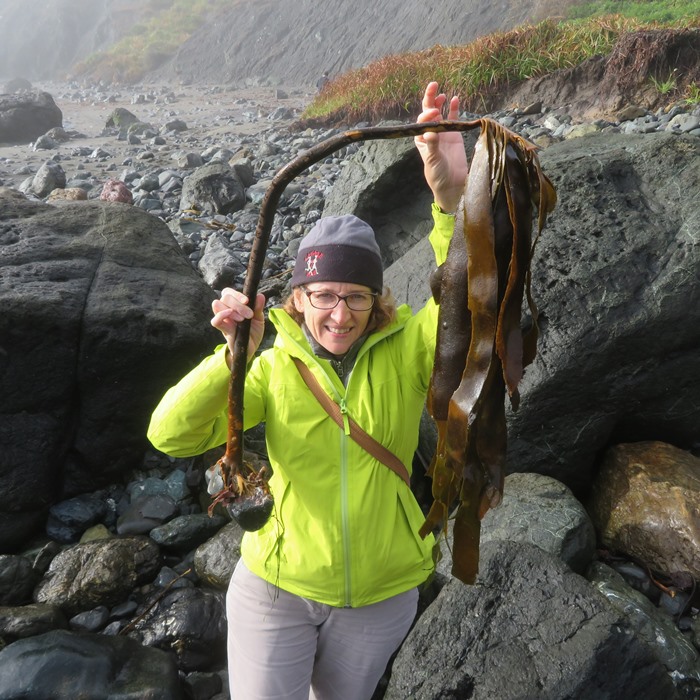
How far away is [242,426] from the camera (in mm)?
2277

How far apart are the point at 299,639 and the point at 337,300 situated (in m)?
1.30

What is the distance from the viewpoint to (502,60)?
12555mm

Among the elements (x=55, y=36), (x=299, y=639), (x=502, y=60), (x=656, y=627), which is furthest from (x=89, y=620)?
(x=55, y=36)

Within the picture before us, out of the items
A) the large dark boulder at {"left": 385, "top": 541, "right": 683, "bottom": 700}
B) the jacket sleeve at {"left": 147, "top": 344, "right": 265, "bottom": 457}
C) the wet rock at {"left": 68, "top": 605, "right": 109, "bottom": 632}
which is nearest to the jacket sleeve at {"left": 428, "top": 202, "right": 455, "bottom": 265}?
the jacket sleeve at {"left": 147, "top": 344, "right": 265, "bottom": 457}

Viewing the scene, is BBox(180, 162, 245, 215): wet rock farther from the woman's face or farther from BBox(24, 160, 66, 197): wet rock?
the woman's face

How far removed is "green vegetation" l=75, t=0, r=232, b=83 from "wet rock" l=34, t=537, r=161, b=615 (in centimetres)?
4082

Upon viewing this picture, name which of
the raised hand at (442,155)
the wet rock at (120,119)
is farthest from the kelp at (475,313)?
the wet rock at (120,119)

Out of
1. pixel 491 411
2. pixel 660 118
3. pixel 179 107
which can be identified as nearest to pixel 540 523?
pixel 491 411

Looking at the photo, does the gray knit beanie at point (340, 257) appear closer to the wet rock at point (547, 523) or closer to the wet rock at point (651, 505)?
the wet rock at point (547, 523)

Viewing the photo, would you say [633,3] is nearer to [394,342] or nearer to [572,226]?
[572,226]

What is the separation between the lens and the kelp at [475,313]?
5.73ft

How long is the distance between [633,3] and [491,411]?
1663cm

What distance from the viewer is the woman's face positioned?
8.16 ft

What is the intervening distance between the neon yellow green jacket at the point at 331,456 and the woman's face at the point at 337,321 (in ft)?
0.20
